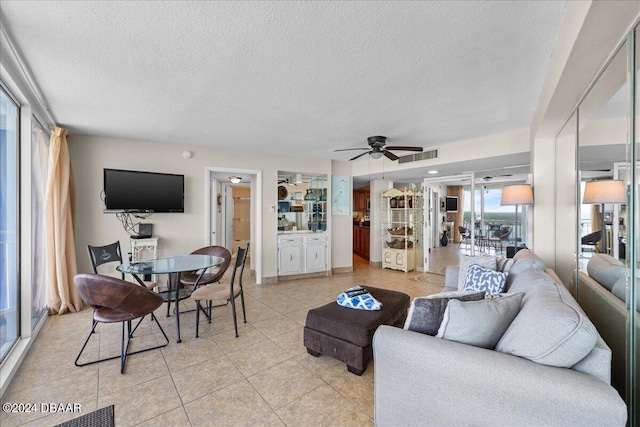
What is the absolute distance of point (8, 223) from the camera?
2.57m

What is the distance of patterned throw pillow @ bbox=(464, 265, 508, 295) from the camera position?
2.49 m

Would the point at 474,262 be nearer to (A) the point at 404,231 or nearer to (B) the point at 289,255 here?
(B) the point at 289,255

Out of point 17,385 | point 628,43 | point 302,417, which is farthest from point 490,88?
point 17,385

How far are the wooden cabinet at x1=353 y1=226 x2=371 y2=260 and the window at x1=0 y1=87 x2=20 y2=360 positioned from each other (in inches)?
251

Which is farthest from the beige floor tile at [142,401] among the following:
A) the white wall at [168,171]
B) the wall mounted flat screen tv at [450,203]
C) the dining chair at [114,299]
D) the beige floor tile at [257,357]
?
the wall mounted flat screen tv at [450,203]

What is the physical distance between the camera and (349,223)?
630cm

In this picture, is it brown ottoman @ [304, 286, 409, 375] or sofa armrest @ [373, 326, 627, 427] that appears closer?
sofa armrest @ [373, 326, 627, 427]

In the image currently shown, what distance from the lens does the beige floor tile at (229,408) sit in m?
1.77

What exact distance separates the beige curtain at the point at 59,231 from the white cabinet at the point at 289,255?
3016mm

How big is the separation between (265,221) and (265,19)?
3.93 metres

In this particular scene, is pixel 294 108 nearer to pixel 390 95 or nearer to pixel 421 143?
pixel 390 95

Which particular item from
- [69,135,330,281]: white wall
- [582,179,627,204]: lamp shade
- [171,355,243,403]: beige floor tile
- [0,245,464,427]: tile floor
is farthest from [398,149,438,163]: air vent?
[171,355,243,403]: beige floor tile

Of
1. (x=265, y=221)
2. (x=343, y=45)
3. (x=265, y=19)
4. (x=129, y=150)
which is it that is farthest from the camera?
(x=265, y=221)

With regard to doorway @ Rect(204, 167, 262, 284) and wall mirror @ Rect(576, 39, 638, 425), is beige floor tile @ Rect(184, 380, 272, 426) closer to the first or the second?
wall mirror @ Rect(576, 39, 638, 425)
